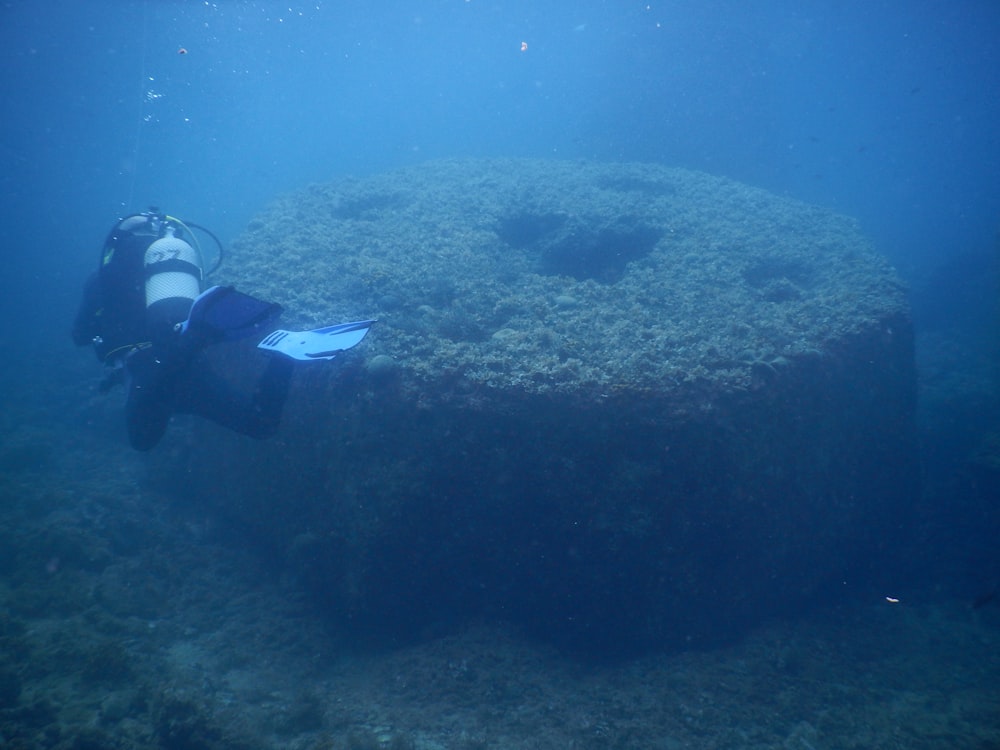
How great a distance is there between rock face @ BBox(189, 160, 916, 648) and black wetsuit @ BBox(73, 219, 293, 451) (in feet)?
2.99

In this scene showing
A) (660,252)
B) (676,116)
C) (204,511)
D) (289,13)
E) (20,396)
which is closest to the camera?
(204,511)

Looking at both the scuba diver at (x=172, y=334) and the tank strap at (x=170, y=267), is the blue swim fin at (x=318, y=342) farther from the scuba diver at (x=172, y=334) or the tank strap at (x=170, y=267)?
the tank strap at (x=170, y=267)

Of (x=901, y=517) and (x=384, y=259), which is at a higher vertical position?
(x=384, y=259)

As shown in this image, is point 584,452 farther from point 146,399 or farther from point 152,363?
point 152,363

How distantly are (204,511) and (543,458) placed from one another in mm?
5605

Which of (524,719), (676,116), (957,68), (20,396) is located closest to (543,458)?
(524,719)

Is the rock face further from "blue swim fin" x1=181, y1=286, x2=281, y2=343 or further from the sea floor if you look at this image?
"blue swim fin" x1=181, y1=286, x2=281, y2=343

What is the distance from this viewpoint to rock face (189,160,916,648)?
16.4 ft

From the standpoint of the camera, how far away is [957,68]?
204 ft

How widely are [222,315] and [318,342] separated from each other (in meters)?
0.93

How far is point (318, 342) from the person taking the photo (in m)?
4.99

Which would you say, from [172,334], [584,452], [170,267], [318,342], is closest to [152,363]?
[172,334]

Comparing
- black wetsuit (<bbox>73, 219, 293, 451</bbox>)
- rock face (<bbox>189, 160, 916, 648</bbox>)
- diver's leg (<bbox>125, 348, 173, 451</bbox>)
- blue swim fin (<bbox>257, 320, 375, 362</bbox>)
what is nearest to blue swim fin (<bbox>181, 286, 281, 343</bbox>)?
black wetsuit (<bbox>73, 219, 293, 451</bbox>)

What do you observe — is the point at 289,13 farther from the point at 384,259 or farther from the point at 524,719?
the point at 524,719
